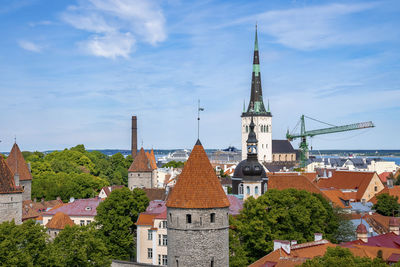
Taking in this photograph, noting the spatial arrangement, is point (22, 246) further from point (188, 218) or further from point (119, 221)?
point (119, 221)

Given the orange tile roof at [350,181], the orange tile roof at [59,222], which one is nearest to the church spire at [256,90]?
the orange tile roof at [350,181]

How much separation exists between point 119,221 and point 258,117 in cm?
8331

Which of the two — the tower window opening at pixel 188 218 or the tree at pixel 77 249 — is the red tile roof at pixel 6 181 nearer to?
the tree at pixel 77 249

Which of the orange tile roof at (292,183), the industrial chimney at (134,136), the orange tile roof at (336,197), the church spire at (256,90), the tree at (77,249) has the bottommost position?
the tree at (77,249)

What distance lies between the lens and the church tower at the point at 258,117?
12412 cm

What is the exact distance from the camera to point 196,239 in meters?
25.2

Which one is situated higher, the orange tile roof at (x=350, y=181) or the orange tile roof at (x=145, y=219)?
the orange tile roof at (x=350, y=181)

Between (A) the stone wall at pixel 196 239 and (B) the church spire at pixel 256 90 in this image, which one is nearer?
(A) the stone wall at pixel 196 239

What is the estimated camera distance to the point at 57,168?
87500mm

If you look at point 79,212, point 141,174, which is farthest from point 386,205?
point 141,174

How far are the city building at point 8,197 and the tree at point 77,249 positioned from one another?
1205 cm

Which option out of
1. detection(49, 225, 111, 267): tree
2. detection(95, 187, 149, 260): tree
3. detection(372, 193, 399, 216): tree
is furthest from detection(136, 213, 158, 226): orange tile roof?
detection(372, 193, 399, 216): tree

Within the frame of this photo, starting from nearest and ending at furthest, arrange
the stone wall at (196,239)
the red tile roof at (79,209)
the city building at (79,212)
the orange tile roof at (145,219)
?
1. the stone wall at (196,239)
2. the orange tile roof at (145,219)
3. the city building at (79,212)
4. the red tile roof at (79,209)

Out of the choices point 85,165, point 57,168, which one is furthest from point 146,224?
point 85,165
